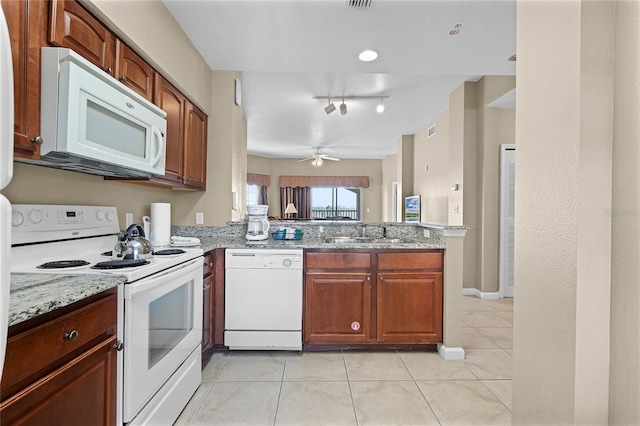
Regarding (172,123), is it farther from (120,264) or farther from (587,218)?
(587,218)

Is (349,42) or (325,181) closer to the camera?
(349,42)

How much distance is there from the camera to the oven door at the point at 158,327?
1212 millimetres

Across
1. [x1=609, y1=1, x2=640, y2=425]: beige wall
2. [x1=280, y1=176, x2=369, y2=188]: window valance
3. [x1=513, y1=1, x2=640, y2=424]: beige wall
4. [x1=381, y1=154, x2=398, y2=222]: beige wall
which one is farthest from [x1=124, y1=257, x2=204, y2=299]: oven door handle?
[x1=280, y1=176, x2=369, y2=188]: window valance

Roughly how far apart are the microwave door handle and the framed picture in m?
4.96

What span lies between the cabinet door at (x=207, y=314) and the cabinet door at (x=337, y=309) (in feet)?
2.45

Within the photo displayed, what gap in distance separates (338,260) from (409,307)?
69cm

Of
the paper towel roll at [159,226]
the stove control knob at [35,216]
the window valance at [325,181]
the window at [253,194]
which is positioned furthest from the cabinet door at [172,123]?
the window valance at [325,181]

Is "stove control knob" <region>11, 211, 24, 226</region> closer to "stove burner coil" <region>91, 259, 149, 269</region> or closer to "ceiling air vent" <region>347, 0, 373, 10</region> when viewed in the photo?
"stove burner coil" <region>91, 259, 149, 269</region>

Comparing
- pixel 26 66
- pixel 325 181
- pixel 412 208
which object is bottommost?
pixel 412 208

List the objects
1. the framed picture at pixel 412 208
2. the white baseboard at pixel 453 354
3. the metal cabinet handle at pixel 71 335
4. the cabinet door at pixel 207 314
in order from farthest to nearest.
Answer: the framed picture at pixel 412 208, the white baseboard at pixel 453 354, the cabinet door at pixel 207 314, the metal cabinet handle at pixel 71 335

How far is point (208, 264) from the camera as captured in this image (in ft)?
7.33

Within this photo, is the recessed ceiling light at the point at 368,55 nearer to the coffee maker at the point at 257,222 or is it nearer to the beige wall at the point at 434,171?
the coffee maker at the point at 257,222

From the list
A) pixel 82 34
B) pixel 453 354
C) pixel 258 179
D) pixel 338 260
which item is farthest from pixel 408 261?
pixel 258 179

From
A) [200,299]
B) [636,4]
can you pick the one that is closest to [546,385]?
[636,4]
